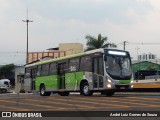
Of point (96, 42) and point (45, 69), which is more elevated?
point (96, 42)

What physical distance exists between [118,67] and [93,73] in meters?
1.61

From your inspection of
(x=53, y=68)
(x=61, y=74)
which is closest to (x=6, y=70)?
(x=53, y=68)

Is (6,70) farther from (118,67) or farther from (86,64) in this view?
(118,67)

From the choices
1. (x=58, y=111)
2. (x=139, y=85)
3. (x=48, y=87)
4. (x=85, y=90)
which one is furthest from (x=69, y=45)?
(x=58, y=111)

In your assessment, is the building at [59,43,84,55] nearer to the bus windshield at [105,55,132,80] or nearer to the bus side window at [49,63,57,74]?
the bus side window at [49,63,57,74]

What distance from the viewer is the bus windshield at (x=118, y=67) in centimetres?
2527

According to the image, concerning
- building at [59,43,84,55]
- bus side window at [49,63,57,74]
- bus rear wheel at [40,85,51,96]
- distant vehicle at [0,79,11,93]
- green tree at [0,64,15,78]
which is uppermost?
building at [59,43,84,55]

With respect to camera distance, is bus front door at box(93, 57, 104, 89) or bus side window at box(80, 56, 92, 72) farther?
bus side window at box(80, 56, 92, 72)

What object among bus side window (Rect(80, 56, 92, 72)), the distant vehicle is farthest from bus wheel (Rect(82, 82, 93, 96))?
the distant vehicle

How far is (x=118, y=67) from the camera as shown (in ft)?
84.1

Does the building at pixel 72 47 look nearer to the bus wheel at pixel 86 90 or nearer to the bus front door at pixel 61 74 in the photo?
the bus front door at pixel 61 74

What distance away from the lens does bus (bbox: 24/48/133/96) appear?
25234 millimetres

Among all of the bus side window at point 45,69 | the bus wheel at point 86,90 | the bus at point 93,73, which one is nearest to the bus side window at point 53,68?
the bus at point 93,73

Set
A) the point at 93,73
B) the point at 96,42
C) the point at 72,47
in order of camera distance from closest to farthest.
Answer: the point at 93,73 → the point at 96,42 → the point at 72,47
